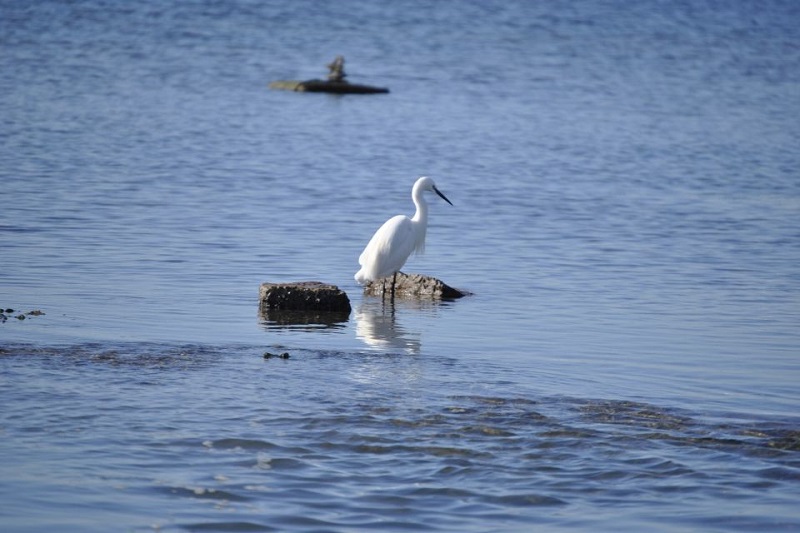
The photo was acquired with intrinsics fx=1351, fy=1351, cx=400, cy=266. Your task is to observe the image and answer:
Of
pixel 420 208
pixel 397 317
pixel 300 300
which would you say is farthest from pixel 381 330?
pixel 420 208

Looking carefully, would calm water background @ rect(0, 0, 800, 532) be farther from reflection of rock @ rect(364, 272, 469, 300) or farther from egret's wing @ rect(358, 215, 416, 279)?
egret's wing @ rect(358, 215, 416, 279)

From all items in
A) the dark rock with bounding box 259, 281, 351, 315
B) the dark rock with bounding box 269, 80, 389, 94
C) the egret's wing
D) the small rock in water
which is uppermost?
the dark rock with bounding box 269, 80, 389, 94

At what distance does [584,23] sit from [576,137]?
96.4ft

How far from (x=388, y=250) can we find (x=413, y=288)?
1.63ft

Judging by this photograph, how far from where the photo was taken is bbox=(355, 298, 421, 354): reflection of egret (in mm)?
9664

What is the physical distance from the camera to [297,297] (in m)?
10.7

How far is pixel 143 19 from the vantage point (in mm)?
48375

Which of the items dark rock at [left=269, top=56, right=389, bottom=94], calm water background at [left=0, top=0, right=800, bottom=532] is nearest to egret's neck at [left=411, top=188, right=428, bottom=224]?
calm water background at [left=0, top=0, right=800, bottom=532]

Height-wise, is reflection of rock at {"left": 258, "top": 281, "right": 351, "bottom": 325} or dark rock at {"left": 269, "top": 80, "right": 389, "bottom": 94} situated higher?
dark rock at {"left": 269, "top": 80, "right": 389, "bottom": 94}

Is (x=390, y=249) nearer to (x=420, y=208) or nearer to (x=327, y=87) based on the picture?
(x=420, y=208)

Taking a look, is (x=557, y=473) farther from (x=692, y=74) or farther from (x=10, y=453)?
(x=692, y=74)

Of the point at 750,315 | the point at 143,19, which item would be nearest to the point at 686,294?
the point at 750,315

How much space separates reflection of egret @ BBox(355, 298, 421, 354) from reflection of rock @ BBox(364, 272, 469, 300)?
14.4 inches

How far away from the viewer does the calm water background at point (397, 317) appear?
20.5 feet
